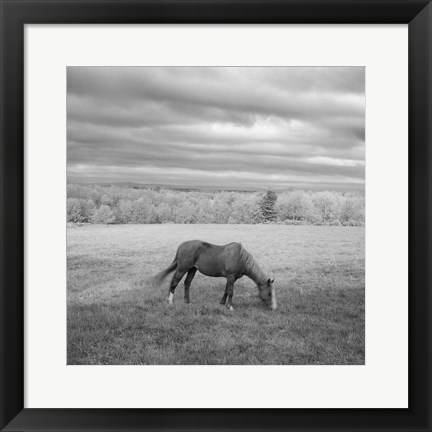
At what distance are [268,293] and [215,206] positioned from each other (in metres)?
1.43

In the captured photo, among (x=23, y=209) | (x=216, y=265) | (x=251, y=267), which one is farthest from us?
(x=216, y=265)

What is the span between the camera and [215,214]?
4531mm

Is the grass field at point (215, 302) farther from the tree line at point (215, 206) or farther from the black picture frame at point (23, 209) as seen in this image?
the black picture frame at point (23, 209)

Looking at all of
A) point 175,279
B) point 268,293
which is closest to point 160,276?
point 175,279

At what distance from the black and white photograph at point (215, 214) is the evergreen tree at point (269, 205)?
15 mm

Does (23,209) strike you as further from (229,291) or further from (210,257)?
(229,291)

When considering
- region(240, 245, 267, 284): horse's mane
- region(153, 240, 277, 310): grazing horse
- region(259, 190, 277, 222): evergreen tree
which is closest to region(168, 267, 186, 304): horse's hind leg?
region(153, 240, 277, 310): grazing horse

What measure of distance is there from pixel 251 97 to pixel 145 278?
292 cm

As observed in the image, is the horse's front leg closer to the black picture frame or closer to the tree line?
the tree line

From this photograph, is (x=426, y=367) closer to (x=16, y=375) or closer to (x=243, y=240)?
(x=243, y=240)

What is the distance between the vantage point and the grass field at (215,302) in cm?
363

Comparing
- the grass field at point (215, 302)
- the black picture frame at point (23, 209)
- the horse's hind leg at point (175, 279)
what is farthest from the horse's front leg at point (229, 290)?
the black picture frame at point (23, 209)

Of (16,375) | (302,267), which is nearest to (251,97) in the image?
(302,267)

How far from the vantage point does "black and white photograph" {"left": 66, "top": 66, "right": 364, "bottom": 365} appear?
3785 mm
